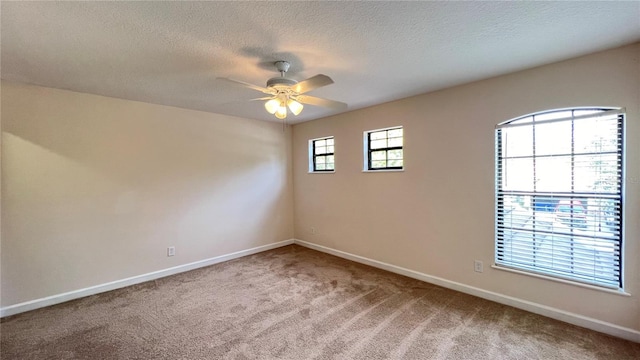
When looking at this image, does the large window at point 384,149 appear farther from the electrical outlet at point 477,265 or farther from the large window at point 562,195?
the electrical outlet at point 477,265

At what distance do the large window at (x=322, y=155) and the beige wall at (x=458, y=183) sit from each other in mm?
207

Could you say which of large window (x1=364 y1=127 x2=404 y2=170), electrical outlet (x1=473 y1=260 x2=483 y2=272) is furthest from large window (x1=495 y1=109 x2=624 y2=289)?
large window (x1=364 y1=127 x2=404 y2=170)

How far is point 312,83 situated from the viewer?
2094mm

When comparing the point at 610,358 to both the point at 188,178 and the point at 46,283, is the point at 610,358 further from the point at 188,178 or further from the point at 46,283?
the point at 46,283

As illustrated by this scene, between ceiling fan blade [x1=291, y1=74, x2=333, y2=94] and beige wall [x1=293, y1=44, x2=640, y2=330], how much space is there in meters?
1.93

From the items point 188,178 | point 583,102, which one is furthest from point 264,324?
point 583,102

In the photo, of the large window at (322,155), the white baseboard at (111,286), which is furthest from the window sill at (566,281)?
the white baseboard at (111,286)

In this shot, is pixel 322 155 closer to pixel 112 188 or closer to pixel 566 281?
pixel 112 188

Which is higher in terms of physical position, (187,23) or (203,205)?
(187,23)

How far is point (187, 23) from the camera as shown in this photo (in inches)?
70.1

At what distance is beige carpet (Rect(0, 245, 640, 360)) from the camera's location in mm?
2129

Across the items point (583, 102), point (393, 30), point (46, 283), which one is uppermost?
point (393, 30)

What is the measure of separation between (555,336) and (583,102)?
2.07 m

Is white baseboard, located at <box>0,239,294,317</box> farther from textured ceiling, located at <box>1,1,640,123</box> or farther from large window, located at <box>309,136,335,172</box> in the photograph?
textured ceiling, located at <box>1,1,640,123</box>
